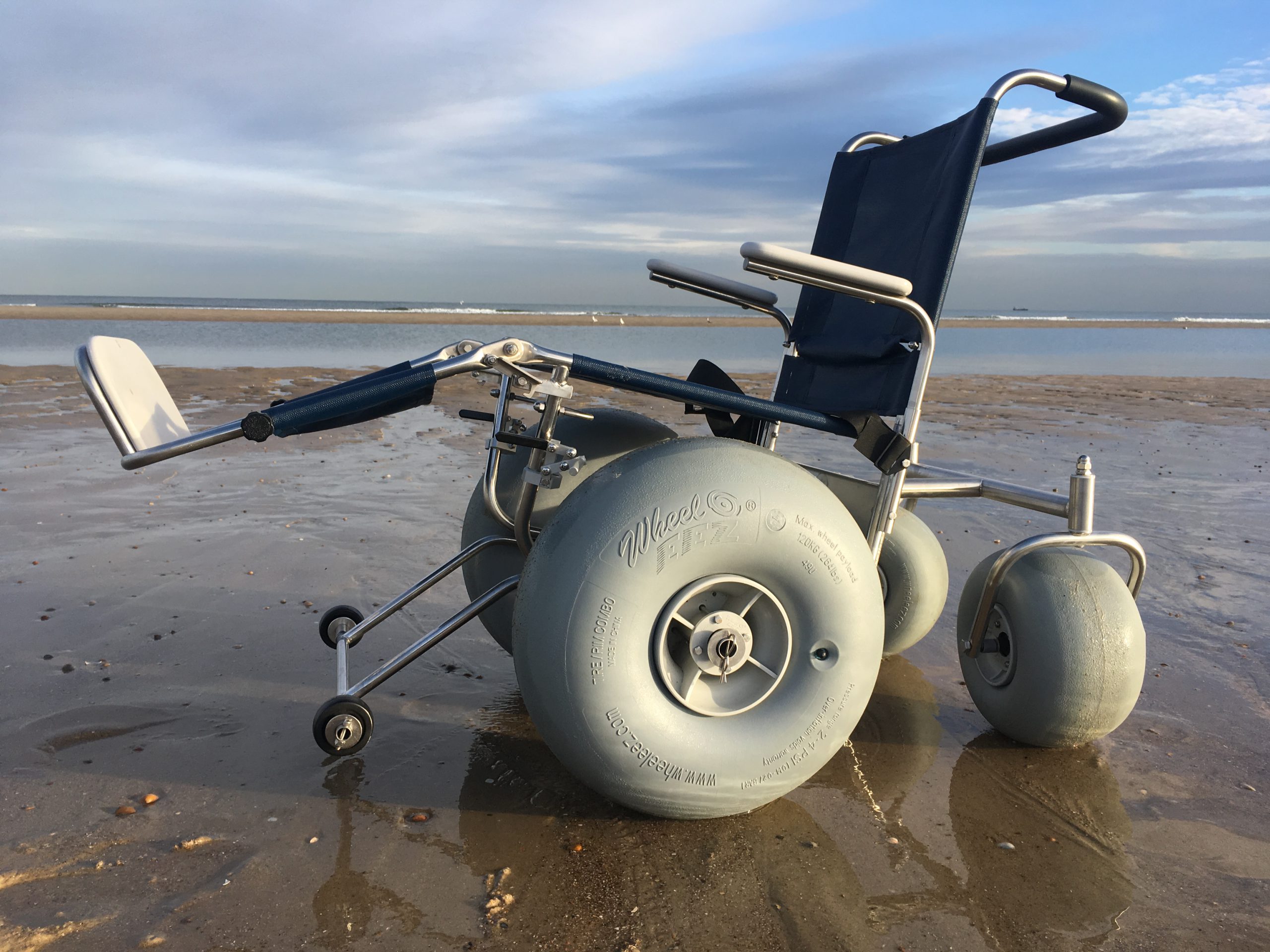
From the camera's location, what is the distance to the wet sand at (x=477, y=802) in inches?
77.9

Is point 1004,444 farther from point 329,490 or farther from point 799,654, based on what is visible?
point 799,654

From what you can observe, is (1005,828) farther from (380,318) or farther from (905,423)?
(380,318)

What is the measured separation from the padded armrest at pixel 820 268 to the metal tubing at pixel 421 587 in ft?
4.18

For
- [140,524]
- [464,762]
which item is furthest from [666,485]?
[140,524]

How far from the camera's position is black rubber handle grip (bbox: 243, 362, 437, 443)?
2.19 m

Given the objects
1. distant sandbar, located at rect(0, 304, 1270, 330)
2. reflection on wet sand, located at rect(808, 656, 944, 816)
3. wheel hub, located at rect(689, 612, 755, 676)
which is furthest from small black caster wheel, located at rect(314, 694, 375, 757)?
distant sandbar, located at rect(0, 304, 1270, 330)

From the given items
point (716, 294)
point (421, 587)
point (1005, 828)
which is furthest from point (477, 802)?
point (716, 294)

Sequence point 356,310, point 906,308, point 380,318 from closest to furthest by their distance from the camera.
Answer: point 906,308 < point 380,318 < point 356,310

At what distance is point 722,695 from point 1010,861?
86 centimetres

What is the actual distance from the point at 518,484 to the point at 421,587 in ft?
1.59

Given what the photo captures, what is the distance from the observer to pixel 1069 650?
267 centimetres

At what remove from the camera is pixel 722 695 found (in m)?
2.26

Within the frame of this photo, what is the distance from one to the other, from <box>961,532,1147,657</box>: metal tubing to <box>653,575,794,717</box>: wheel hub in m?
0.98

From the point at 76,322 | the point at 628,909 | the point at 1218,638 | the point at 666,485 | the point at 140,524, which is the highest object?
the point at 666,485
